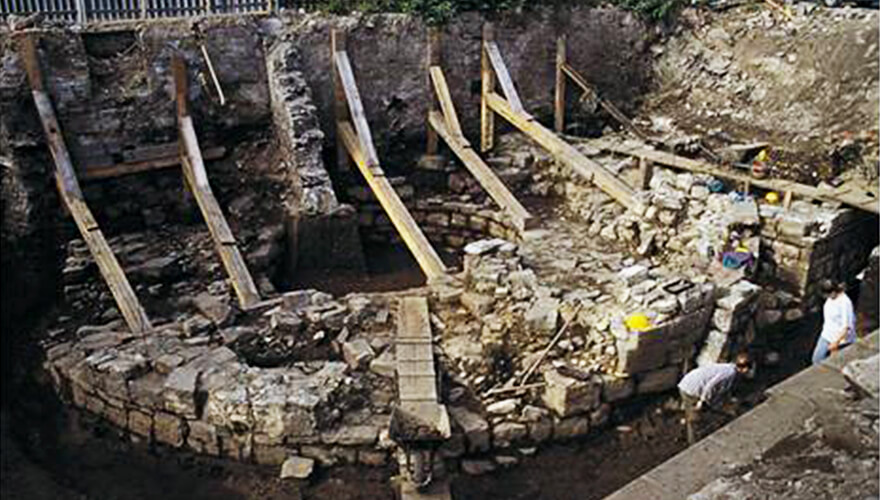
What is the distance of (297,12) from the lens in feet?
39.2

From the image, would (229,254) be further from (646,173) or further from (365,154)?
(646,173)

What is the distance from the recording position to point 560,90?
13.1 m

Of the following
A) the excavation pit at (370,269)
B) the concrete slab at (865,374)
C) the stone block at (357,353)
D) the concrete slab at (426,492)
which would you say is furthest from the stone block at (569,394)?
the concrete slab at (865,374)

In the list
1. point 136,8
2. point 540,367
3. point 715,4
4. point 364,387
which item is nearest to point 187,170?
point 136,8

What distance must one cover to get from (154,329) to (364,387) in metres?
2.50

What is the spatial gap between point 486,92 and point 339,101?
7.79 feet

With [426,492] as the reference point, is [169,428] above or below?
above

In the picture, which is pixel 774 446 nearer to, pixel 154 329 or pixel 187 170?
pixel 154 329

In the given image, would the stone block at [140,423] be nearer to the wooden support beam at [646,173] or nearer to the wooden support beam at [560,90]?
the wooden support beam at [646,173]

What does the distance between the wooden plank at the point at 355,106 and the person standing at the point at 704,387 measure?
5.36 meters

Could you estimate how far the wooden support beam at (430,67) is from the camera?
40.4ft

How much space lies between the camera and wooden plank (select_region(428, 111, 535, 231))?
34.9 ft

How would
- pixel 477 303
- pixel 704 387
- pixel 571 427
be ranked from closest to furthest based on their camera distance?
pixel 704 387, pixel 571 427, pixel 477 303

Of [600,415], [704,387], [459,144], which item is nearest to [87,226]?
[459,144]
